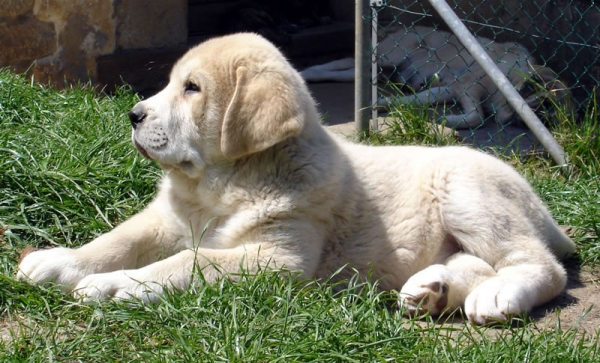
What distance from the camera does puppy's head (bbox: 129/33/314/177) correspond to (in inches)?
129

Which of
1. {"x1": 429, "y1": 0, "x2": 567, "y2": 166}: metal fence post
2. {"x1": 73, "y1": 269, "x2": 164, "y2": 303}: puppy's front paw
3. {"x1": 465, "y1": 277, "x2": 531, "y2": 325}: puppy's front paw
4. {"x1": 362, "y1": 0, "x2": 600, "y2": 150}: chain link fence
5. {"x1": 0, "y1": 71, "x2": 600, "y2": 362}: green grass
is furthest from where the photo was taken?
{"x1": 362, "y1": 0, "x2": 600, "y2": 150}: chain link fence

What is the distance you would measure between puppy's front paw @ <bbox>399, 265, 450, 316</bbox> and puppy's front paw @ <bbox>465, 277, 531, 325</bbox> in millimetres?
112

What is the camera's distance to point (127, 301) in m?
2.96

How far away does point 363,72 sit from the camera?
226 inches

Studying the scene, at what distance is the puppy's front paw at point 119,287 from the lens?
3002 millimetres

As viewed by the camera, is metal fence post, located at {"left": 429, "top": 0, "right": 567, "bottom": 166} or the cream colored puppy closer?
the cream colored puppy

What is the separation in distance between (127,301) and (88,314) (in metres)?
0.16

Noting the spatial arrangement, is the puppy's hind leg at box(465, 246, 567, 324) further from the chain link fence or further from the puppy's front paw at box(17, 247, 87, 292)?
the chain link fence

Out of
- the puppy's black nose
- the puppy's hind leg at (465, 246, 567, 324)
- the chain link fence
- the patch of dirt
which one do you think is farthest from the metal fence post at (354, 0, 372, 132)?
the puppy's black nose

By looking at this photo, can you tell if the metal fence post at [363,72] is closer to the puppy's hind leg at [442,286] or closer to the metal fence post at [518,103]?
the metal fence post at [518,103]

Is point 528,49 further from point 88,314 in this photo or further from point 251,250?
point 88,314

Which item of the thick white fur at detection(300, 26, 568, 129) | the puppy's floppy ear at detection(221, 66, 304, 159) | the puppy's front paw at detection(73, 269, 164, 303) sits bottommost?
the thick white fur at detection(300, 26, 568, 129)

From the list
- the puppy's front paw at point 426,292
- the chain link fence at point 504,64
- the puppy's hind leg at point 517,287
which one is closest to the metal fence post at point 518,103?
the chain link fence at point 504,64

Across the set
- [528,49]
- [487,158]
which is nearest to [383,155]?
[487,158]
